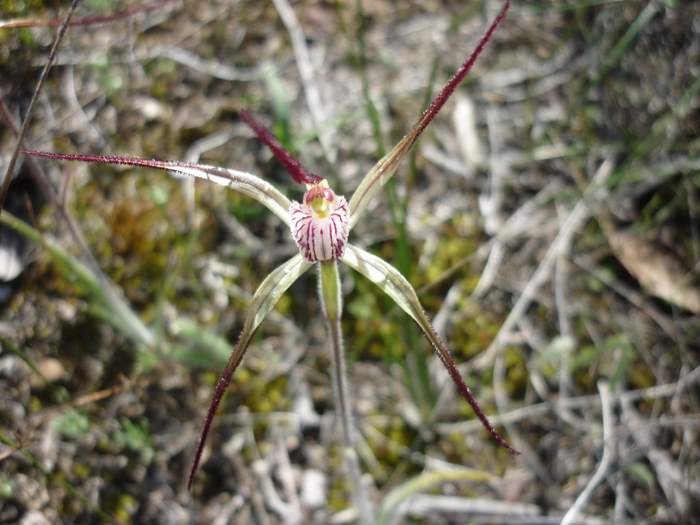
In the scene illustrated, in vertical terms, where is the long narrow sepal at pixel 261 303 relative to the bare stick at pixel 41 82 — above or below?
below

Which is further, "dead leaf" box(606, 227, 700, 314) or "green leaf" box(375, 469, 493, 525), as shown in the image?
"dead leaf" box(606, 227, 700, 314)

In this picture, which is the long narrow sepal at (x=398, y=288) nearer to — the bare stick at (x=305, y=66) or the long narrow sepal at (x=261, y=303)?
the long narrow sepal at (x=261, y=303)

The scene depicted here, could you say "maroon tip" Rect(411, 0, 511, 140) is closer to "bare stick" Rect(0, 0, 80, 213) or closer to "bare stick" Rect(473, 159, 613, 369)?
"bare stick" Rect(0, 0, 80, 213)

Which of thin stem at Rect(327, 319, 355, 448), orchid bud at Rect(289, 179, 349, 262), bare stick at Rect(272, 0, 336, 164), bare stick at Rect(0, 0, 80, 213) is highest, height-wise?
bare stick at Rect(272, 0, 336, 164)

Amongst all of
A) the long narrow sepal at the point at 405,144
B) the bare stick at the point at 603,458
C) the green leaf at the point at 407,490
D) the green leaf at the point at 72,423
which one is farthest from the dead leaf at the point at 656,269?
the green leaf at the point at 72,423

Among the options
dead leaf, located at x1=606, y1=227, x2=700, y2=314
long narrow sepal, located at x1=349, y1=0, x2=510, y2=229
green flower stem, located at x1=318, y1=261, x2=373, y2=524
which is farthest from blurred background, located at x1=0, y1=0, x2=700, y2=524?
long narrow sepal, located at x1=349, y1=0, x2=510, y2=229

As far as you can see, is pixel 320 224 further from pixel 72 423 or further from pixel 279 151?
pixel 72 423

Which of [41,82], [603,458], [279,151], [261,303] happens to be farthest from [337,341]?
[603,458]

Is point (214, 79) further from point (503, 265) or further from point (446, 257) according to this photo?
point (503, 265)
